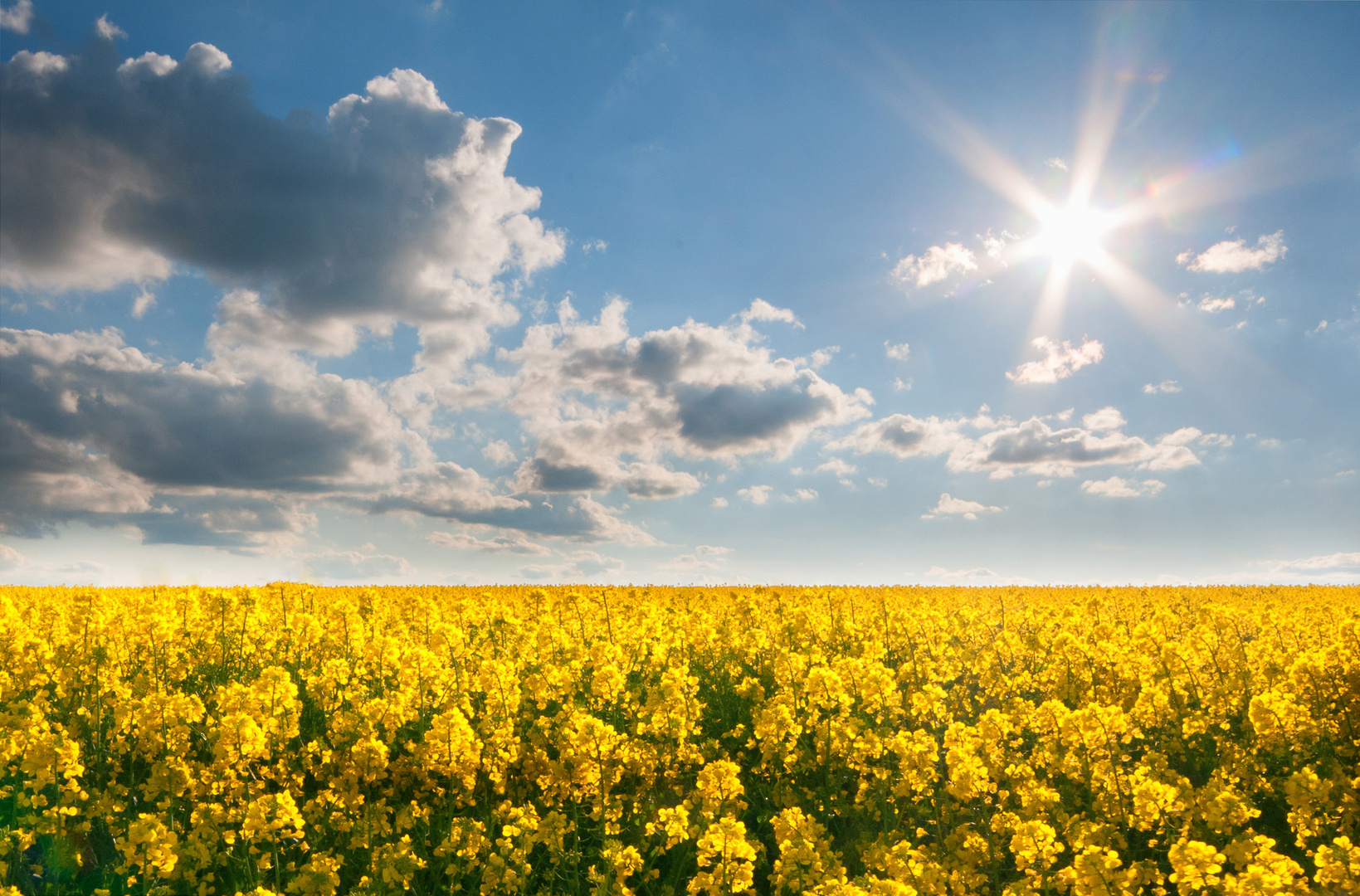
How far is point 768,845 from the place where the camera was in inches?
306

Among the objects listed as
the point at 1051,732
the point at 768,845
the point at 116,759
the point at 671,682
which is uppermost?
the point at 671,682

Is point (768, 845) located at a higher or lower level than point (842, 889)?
lower

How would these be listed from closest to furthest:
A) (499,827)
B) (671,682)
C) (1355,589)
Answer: (499,827) < (671,682) < (1355,589)

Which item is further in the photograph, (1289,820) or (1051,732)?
(1051,732)

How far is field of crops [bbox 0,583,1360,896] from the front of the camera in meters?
6.09

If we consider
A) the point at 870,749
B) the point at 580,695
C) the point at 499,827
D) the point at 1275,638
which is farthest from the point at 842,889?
the point at 1275,638

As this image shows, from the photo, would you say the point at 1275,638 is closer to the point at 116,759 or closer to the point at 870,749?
the point at 870,749

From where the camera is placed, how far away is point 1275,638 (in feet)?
44.8

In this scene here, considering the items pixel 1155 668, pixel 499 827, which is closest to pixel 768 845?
pixel 499 827

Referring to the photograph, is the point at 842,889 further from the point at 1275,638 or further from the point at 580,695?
the point at 1275,638

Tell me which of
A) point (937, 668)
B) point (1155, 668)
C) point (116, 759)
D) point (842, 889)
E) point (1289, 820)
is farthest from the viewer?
point (937, 668)

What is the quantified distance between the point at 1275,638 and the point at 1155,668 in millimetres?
6317

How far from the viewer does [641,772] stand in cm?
732

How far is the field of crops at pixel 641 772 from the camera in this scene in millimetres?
6086
